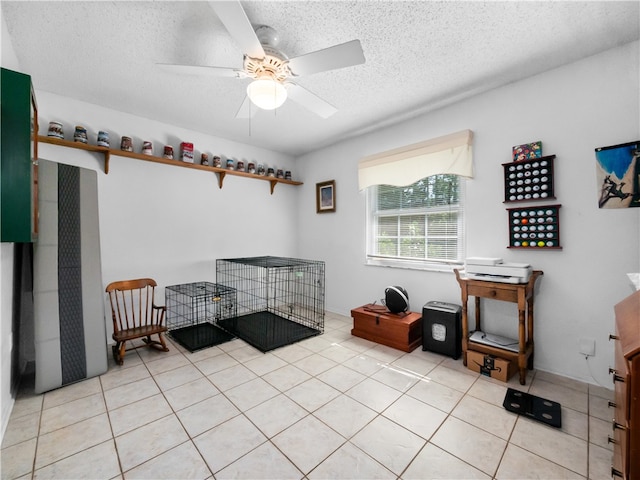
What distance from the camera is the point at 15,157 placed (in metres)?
1.60

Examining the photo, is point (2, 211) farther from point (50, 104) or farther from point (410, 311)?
point (410, 311)

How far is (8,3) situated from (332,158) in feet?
10.7

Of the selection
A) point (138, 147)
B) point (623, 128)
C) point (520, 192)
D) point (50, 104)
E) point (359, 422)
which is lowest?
point (359, 422)

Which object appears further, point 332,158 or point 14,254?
point 332,158

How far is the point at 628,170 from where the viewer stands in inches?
77.2

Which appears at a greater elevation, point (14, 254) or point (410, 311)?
point (14, 254)

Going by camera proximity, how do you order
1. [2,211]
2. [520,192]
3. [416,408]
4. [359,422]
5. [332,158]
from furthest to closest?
[332,158] < [520,192] < [416,408] < [359,422] < [2,211]

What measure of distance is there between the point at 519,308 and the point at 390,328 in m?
1.19

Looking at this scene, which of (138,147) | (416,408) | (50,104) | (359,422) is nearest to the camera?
(359,422)

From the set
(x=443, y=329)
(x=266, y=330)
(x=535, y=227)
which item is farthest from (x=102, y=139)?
(x=535, y=227)

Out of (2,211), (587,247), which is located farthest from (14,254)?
(587,247)

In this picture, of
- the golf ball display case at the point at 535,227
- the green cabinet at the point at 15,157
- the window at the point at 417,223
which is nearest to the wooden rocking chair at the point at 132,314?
the green cabinet at the point at 15,157

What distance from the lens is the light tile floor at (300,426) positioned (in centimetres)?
143

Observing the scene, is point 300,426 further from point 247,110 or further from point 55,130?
point 55,130
